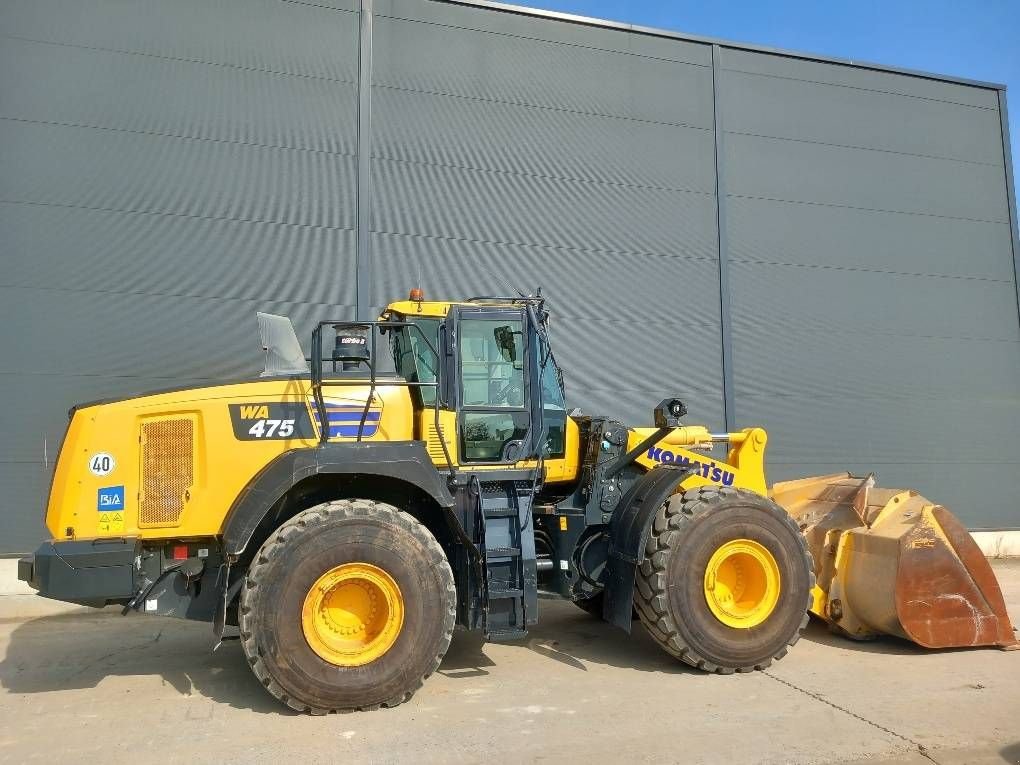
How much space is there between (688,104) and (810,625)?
8813 millimetres

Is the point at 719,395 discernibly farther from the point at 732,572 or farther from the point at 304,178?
the point at 304,178

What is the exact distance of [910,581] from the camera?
240 inches

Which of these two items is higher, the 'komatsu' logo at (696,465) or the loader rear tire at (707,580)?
the 'komatsu' logo at (696,465)

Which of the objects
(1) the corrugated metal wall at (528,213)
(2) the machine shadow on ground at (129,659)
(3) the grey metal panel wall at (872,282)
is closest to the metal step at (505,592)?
(2) the machine shadow on ground at (129,659)

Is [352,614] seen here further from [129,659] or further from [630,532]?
[129,659]

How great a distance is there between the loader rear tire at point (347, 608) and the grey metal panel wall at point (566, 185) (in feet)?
20.3

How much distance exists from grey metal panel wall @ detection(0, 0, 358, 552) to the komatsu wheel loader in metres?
4.36

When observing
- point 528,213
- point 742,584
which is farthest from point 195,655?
point 528,213

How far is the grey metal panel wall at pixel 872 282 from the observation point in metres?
12.5

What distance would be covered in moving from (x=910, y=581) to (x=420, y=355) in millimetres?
4366

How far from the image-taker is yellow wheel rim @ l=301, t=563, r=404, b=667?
496 centimetres

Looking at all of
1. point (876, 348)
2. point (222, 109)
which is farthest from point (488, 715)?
point (876, 348)

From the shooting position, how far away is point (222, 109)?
1048 cm

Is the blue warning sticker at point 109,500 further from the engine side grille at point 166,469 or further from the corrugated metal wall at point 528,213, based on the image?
the corrugated metal wall at point 528,213
